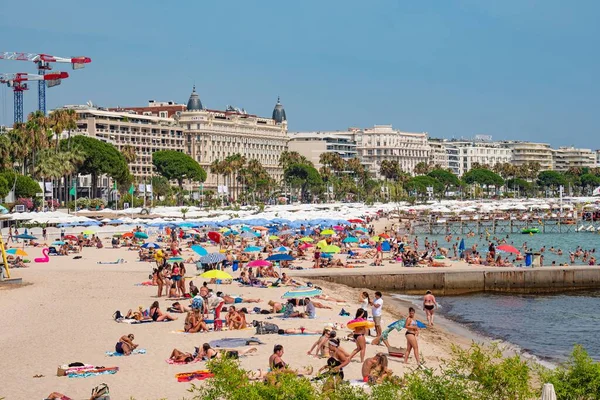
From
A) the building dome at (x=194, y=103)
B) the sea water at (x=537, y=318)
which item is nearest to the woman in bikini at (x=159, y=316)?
the sea water at (x=537, y=318)

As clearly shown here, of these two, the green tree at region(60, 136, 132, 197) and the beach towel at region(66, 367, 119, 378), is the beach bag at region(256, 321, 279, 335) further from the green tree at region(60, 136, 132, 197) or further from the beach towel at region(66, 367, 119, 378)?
the green tree at region(60, 136, 132, 197)

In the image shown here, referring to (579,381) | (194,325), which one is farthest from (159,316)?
(579,381)

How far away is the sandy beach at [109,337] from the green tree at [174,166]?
84634 millimetres

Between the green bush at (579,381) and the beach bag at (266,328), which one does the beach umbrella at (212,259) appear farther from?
the green bush at (579,381)

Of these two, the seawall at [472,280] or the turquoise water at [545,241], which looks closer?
the seawall at [472,280]

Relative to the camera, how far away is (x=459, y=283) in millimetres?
33656

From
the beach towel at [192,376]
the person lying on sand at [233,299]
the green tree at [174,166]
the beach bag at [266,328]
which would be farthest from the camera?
the green tree at [174,166]

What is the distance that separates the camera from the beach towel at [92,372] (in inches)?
608

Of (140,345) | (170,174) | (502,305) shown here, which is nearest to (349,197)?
(170,174)

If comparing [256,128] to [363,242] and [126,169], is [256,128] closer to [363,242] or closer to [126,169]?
[126,169]

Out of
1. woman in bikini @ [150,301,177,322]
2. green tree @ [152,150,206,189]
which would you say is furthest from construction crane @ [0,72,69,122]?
woman in bikini @ [150,301,177,322]

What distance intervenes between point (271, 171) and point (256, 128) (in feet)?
28.1

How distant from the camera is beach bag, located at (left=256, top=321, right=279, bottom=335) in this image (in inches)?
775

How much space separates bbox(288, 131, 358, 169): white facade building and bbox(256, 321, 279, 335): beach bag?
5769 inches
